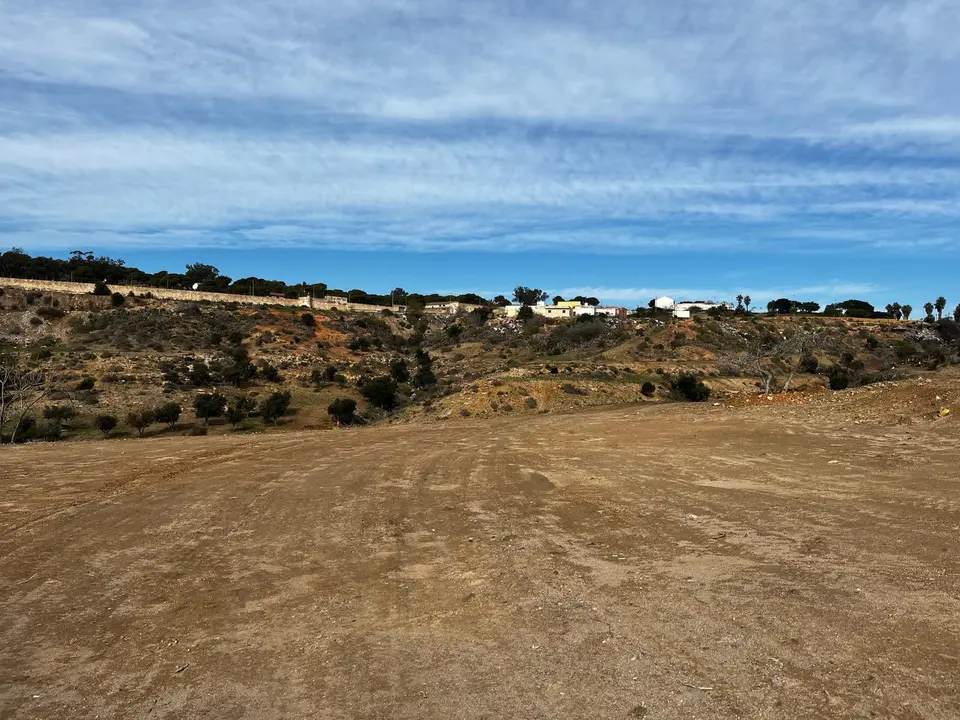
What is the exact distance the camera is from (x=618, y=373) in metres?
44.6

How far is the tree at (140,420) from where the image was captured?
3416 cm

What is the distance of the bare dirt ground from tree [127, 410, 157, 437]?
73.5 ft

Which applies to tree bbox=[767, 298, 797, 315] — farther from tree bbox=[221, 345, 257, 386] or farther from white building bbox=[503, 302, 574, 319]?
tree bbox=[221, 345, 257, 386]

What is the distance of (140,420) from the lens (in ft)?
113

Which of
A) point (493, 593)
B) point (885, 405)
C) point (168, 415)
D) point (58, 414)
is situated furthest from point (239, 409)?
point (493, 593)

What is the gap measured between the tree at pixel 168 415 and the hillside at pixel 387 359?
1.42 ft

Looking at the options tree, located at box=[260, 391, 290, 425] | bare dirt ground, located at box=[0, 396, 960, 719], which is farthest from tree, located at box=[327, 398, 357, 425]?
bare dirt ground, located at box=[0, 396, 960, 719]

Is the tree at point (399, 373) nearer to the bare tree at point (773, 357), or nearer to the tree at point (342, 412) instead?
the tree at point (342, 412)

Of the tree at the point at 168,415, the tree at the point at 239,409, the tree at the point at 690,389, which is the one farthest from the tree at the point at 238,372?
the tree at the point at 690,389

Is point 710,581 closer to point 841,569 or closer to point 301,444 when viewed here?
point 841,569

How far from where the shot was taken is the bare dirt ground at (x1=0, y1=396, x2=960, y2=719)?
450cm

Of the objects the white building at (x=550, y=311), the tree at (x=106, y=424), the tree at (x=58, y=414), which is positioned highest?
the white building at (x=550, y=311)

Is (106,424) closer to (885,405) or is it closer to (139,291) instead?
(885,405)

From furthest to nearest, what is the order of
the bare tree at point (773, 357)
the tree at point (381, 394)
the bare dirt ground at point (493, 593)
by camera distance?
the tree at point (381, 394) < the bare tree at point (773, 357) < the bare dirt ground at point (493, 593)
